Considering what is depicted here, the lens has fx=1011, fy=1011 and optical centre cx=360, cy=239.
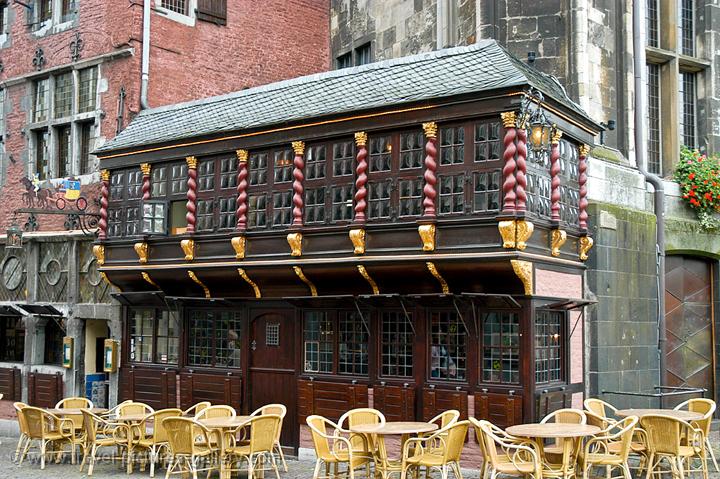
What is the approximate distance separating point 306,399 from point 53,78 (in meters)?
10.4

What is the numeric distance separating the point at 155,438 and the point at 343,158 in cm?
507

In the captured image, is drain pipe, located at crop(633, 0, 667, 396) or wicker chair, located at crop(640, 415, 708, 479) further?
drain pipe, located at crop(633, 0, 667, 396)

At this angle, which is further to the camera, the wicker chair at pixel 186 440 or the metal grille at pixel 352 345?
the metal grille at pixel 352 345

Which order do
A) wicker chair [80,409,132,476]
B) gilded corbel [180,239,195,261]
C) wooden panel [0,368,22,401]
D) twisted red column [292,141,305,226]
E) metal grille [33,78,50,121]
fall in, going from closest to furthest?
wicker chair [80,409,132,476] < twisted red column [292,141,305,226] < gilded corbel [180,239,195,261] < wooden panel [0,368,22,401] < metal grille [33,78,50,121]

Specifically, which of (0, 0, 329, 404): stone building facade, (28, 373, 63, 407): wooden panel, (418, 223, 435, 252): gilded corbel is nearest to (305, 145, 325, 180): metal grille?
(418, 223, 435, 252): gilded corbel

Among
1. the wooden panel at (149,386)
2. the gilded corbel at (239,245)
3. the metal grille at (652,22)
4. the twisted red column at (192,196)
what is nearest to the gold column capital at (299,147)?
the gilded corbel at (239,245)

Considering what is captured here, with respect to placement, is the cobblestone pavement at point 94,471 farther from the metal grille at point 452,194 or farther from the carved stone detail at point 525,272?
the metal grille at point 452,194

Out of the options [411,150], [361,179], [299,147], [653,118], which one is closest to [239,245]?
[299,147]

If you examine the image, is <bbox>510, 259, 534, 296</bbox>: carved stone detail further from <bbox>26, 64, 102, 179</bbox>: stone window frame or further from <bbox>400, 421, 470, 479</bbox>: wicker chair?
<bbox>26, 64, 102, 179</bbox>: stone window frame

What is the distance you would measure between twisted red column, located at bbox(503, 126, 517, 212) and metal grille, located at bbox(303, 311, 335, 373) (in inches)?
167

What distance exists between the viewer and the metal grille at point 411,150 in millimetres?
14820

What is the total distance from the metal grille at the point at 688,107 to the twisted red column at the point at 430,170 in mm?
7422

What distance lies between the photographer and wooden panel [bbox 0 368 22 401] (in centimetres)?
2220

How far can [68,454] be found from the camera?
1670cm
